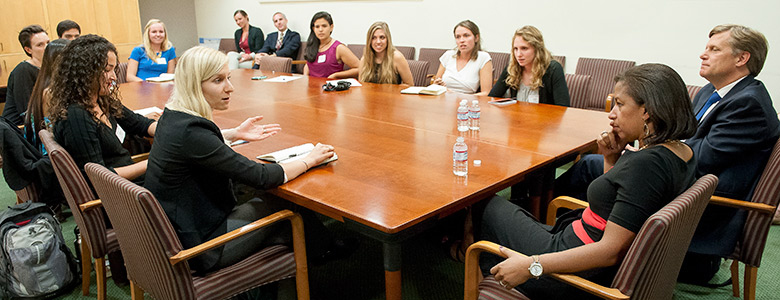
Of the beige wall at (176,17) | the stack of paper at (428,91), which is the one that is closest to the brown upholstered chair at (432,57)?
the stack of paper at (428,91)

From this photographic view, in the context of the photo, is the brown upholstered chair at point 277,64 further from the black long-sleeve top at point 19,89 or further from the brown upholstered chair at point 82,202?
the brown upholstered chair at point 82,202

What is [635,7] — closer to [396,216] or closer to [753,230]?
[753,230]

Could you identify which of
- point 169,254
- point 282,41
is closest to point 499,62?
point 282,41

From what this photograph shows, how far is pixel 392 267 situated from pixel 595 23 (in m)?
4.59

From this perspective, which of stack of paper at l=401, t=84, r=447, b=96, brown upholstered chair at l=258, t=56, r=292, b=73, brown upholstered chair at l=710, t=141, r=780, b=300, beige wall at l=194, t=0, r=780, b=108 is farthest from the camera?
brown upholstered chair at l=258, t=56, r=292, b=73

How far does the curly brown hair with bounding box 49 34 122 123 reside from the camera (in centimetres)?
227

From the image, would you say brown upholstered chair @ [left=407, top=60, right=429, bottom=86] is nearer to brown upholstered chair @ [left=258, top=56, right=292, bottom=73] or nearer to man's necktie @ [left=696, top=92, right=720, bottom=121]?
brown upholstered chair @ [left=258, top=56, right=292, bottom=73]

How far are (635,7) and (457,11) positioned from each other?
2.08 m

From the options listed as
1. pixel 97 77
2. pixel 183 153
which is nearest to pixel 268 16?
pixel 97 77

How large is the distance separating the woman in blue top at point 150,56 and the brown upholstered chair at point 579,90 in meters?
4.04

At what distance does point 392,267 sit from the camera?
1.66 m

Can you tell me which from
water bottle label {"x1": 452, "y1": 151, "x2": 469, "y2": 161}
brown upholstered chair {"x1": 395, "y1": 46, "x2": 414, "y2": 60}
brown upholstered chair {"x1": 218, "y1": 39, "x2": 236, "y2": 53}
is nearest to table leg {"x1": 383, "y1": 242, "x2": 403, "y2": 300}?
water bottle label {"x1": 452, "y1": 151, "x2": 469, "y2": 161}

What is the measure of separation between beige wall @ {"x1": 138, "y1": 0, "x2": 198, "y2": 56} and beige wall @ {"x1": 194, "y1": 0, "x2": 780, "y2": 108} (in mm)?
3947

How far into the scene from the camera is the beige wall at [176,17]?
9.47m
